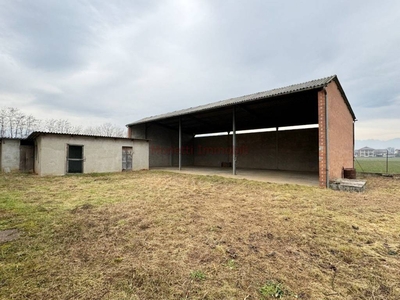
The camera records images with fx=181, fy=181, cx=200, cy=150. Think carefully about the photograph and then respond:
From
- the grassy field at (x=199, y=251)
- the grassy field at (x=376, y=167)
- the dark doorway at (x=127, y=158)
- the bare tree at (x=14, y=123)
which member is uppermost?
the bare tree at (x=14, y=123)

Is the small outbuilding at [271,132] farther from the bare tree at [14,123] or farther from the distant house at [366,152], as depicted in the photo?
the distant house at [366,152]

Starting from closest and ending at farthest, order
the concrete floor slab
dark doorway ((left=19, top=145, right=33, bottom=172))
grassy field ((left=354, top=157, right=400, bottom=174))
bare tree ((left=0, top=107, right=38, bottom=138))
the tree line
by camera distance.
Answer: the concrete floor slab
dark doorway ((left=19, top=145, right=33, bottom=172))
grassy field ((left=354, top=157, right=400, bottom=174))
bare tree ((left=0, top=107, right=38, bottom=138))
the tree line

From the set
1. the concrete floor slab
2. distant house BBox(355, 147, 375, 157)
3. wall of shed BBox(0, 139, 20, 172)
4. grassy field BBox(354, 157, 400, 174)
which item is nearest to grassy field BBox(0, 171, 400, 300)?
the concrete floor slab

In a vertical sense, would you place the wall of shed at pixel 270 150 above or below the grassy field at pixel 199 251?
above

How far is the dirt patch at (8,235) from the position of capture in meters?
2.73

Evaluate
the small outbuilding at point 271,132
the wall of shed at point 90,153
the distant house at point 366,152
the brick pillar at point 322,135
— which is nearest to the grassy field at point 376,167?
the small outbuilding at point 271,132

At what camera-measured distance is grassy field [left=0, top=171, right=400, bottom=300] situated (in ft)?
5.65

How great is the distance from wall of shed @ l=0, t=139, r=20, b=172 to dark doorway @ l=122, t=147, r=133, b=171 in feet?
23.3

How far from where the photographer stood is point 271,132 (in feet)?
51.9

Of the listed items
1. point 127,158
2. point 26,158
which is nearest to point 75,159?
point 127,158

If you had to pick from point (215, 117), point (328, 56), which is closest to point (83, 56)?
point (215, 117)

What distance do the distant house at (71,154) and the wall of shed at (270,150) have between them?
7.95m

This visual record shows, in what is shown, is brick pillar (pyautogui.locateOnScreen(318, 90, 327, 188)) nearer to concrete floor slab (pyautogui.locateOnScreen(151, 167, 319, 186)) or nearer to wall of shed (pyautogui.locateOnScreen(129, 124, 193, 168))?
concrete floor slab (pyautogui.locateOnScreen(151, 167, 319, 186))

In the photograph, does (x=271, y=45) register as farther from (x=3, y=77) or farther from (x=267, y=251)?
(x=3, y=77)
